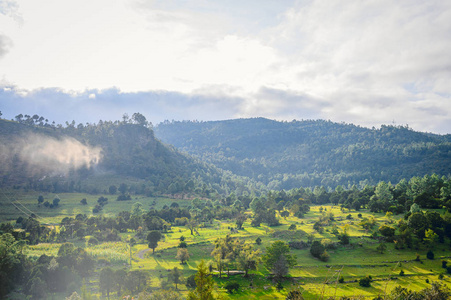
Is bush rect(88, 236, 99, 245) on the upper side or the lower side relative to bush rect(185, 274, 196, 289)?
lower

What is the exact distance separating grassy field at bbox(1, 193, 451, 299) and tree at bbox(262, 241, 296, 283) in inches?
94.9

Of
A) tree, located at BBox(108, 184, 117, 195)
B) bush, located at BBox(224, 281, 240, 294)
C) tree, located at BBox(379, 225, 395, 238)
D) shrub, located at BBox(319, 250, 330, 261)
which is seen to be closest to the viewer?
bush, located at BBox(224, 281, 240, 294)

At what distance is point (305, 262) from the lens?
63406mm

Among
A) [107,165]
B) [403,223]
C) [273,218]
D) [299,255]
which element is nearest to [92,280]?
[299,255]

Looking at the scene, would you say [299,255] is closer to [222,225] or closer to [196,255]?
[196,255]

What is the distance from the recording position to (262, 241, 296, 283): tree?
2154 inches

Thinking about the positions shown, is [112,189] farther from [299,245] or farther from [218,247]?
[299,245]

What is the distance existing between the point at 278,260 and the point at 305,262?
11603mm

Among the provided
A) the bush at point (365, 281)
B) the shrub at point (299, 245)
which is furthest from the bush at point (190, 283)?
the bush at point (365, 281)

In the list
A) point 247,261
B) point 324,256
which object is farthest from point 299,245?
point 247,261

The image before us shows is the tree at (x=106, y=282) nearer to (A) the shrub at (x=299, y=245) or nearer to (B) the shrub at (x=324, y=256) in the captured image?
(A) the shrub at (x=299, y=245)

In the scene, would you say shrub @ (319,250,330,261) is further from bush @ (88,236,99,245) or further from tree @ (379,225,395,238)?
bush @ (88,236,99,245)

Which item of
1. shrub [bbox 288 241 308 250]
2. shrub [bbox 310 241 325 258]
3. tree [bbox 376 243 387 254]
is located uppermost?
tree [bbox 376 243 387 254]

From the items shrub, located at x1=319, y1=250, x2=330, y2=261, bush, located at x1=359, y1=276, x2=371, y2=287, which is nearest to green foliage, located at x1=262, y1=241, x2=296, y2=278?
shrub, located at x1=319, y1=250, x2=330, y2=261
